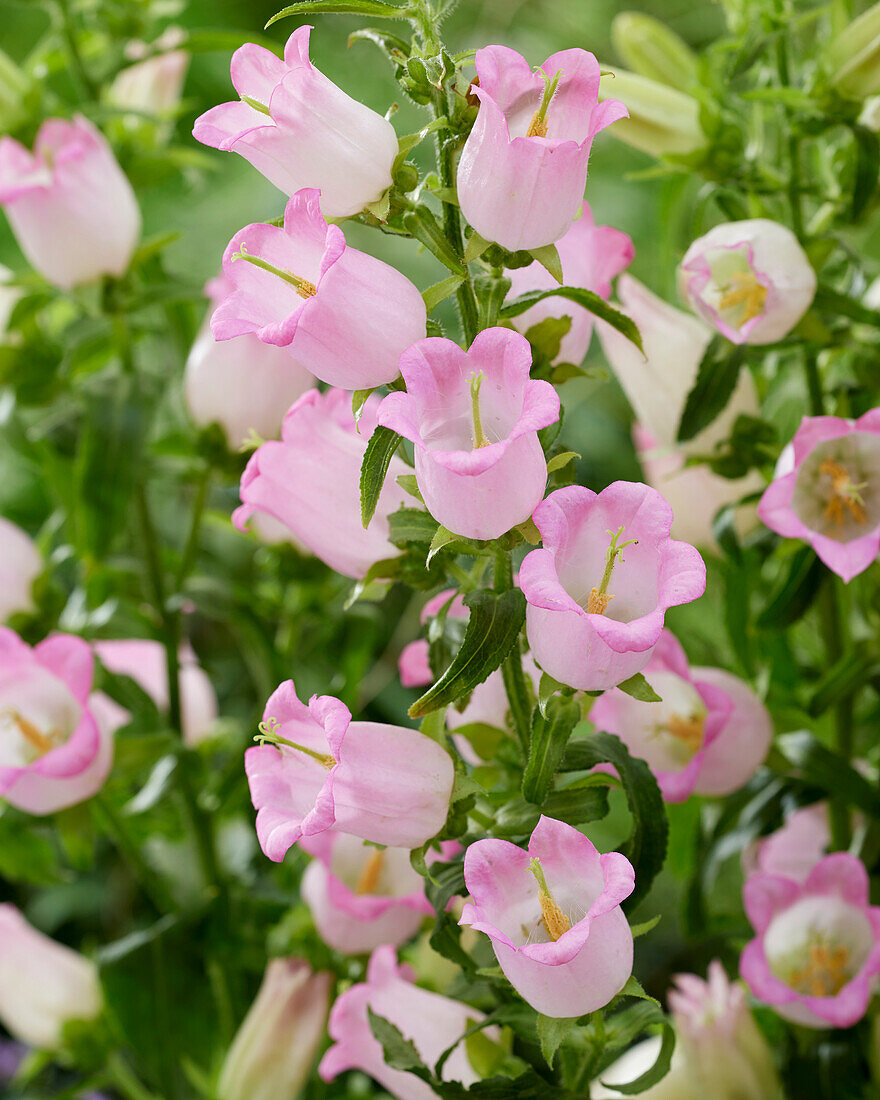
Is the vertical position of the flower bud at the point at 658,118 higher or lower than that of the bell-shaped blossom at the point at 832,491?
higher

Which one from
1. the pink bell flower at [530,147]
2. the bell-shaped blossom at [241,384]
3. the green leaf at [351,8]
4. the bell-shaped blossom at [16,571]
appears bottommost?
the bell-shaped blossom at [16,571]

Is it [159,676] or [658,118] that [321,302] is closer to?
[658,118]

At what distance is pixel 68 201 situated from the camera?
1.76ft

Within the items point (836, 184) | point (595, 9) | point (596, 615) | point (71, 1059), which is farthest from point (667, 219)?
point (595, 9)

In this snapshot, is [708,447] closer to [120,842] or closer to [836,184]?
[836,184]

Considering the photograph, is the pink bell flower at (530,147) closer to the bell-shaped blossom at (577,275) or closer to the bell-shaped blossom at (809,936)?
the bell-shaped blossom at (577,275)

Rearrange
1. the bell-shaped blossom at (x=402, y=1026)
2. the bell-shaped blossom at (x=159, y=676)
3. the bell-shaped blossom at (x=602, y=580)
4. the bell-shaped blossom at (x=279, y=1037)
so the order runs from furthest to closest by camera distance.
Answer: the bell-shaped blossom at (x=159, y=676), the bell-shaped blossom at (x=279, y=1037), the bell-shaped blossom at (x=402, y=1026), the bell-shaped blossom at (x=602, y=580)

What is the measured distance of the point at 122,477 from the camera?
56cm

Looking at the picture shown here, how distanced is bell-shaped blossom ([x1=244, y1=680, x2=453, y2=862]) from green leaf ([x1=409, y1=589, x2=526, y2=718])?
0.02 meters

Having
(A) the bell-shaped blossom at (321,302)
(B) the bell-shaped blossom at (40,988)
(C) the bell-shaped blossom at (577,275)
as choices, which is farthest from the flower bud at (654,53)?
(B) the bell-shaped blossom at (40,988)

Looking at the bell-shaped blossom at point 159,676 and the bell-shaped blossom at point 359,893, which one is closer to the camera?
the bell-shaped blossom at point 359,893

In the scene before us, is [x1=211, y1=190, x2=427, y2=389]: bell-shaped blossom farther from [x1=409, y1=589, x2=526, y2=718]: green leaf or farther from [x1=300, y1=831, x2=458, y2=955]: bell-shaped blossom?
[x1=300, y1=831, x2=458, y2=955]: bell-shaped blossom

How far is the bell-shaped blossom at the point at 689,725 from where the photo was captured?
437mm

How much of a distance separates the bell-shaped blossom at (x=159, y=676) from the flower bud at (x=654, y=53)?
0.37 m
